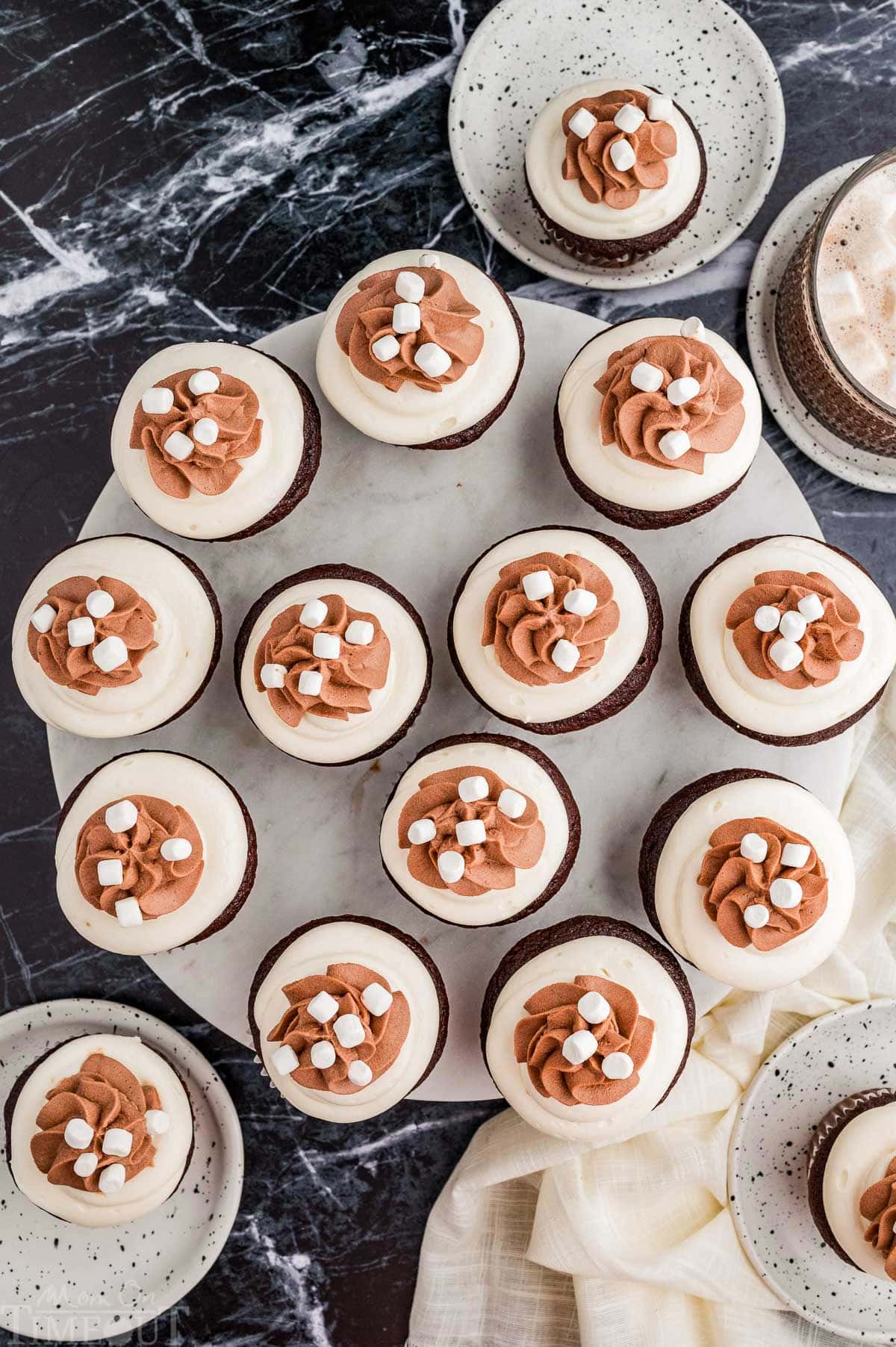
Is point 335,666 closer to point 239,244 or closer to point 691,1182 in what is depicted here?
point 239,244

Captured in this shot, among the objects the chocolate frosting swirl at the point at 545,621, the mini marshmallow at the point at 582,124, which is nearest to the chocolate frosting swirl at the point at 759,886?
the chocolate frosting swirl at the point at 545,621

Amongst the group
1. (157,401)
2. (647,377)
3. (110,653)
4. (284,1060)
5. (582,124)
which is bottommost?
(284,1060)

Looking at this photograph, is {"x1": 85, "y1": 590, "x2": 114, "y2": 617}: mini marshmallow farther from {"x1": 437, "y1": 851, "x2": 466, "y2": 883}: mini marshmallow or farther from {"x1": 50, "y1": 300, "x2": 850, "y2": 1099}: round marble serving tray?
{"x1": 437, "y1": 851, "x2": 466, "y2": 883}: mini marshmallow

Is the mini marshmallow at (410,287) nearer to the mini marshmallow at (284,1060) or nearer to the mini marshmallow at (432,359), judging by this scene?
the mini marshmallow at (432,359)

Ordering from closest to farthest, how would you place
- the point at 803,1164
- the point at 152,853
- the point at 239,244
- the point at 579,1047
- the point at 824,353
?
the point at 579,1047
the point at 152,853
the point at 824,353
the point at 803,1164
the point at 239,244

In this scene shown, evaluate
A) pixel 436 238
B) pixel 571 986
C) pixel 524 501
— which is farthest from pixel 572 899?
pixel 436 238

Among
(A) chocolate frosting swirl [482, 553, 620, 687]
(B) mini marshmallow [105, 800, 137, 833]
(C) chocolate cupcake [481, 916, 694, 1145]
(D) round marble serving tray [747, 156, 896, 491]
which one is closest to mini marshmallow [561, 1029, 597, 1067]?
(C) chocolate cupcake [481, 916, 694, 1145]

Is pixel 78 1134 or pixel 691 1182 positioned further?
pixel 691 1182

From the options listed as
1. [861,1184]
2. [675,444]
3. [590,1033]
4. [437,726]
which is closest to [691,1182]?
[861,1184]
